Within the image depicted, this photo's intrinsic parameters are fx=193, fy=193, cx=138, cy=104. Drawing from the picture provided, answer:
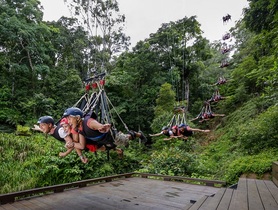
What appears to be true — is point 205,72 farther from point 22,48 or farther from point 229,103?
point 22,48

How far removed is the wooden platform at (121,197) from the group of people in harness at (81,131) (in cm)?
130

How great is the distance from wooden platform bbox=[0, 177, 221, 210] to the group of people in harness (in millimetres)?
1303

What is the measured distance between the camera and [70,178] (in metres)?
6.30

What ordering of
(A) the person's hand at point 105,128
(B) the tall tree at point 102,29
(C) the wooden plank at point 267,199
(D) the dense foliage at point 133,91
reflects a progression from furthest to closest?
(B) the tall tree at point 102,29, (D) the dense foliage at point 133,91, (A) the person's hand at point 105,128, (C) the wooden plank at point 267,199

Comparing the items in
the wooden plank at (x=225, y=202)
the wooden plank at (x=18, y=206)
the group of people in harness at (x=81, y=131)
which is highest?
the group of people in harness at (x=81, y=131)

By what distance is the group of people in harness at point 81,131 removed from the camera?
2.38 m

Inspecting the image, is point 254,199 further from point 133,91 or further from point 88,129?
point 133,91

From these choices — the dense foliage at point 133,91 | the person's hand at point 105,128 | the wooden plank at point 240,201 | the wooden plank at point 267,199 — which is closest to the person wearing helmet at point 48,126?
the person's hand at point 105,128

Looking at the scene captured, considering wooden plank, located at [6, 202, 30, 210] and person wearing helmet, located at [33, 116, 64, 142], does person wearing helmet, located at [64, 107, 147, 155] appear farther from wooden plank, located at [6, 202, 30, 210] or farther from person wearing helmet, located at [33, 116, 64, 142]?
wooden plank, located at [6, 202, 30, 210]

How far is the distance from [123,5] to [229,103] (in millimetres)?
9157

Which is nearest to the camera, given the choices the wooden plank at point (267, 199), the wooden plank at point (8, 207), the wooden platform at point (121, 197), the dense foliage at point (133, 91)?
the wooden plank at point (267, 199)

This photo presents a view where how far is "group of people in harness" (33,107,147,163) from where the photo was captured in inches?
93.8

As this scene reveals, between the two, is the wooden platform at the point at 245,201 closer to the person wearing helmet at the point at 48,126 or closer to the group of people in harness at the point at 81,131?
the group of people in harness at the point at 81,131

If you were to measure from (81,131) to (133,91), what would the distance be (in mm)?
10339
